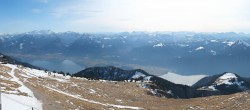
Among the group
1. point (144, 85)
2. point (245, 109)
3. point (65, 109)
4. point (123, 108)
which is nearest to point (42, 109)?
point (65, 109)

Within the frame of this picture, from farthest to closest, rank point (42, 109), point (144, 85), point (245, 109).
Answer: point (144, 85) < point (245, 109) < point (42, 109)

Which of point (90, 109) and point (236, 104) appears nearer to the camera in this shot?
point (90, 109)

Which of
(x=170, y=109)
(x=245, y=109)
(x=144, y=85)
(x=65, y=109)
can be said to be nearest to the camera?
(x=65, y=109)

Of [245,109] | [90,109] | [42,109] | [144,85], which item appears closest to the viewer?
→ [42,109]

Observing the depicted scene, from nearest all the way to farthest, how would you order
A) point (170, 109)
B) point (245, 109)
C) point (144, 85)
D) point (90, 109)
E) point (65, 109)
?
point (65, 109)
point (90, 109)
point (245, 109)
point (170, 109)
point (144, 85)

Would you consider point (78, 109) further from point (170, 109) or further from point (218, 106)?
point (218, 106)

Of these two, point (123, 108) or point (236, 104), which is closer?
point (123, 108)

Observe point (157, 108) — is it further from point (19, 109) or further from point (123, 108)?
point (19, 109)

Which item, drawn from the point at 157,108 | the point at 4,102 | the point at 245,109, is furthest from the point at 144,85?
the point at 4,102
